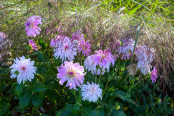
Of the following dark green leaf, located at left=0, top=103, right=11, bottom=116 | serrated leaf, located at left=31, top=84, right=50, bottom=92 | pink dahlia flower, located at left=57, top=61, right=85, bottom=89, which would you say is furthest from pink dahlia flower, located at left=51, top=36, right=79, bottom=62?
dark green leaf, located at left=0, top=103, right=11, bottom=116

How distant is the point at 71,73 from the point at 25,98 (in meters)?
0.36

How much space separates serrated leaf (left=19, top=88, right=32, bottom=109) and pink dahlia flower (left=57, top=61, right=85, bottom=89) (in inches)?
11.2

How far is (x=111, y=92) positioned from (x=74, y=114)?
29 centimetres

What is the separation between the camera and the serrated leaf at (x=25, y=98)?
91 cm

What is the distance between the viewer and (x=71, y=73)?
0.80 meters

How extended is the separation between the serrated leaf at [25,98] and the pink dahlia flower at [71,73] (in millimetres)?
285

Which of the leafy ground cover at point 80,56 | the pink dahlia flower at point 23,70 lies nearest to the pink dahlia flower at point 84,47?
the leafy ground cover at point 80,56

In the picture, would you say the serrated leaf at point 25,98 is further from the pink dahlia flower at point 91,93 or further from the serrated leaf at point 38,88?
the pink dahlia flower at point 91,93

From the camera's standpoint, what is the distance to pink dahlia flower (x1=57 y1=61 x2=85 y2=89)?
80 cm

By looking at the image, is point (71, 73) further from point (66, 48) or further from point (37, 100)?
point (37, 100)

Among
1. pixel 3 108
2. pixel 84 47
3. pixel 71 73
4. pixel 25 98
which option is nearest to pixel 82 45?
pixel 84 47

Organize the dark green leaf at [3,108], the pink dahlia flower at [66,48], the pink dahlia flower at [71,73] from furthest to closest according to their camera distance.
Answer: the dark green leaf at [3,108], the pink dahlia flower at [66,48], the pink dahlia flower at [71,73]

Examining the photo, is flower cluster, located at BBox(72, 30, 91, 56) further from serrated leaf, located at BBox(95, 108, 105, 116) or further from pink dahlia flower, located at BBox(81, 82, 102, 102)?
serrated leaf, located at BBox(95, 108, 105, 116)

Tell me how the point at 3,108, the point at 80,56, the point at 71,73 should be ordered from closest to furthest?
the point at 71,73 < the point at 80,56 < the point at 3,108
